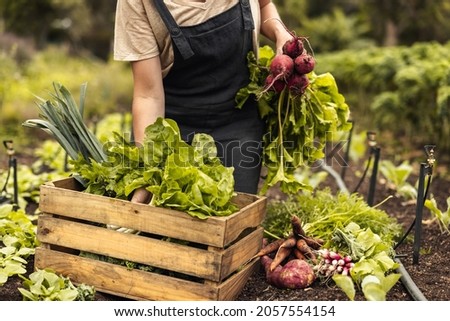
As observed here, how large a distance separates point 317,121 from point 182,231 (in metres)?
1.22

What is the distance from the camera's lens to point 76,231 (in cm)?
316

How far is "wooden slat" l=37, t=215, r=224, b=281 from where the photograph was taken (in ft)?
9.57

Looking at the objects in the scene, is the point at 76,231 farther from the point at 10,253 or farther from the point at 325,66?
the point at 325,66

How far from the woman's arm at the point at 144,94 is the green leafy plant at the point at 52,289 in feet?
2.64

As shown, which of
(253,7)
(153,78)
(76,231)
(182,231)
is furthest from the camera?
(253,7)

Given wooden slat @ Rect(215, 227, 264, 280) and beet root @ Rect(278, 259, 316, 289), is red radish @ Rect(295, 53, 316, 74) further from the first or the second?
beet root @ Rect(278, 259, 316, 289)

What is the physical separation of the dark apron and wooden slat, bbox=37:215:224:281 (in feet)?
3.03

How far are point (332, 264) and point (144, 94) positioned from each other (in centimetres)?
128

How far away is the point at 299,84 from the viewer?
11.2 ft

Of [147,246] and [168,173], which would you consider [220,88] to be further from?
[147,246]

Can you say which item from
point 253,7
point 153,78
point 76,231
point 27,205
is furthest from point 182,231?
point 27,205

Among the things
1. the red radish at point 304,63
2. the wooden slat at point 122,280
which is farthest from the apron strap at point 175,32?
the wooden slat at point 122,280

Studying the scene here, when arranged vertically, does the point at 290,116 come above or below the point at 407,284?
above

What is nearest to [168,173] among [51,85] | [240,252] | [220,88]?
[240,252]
